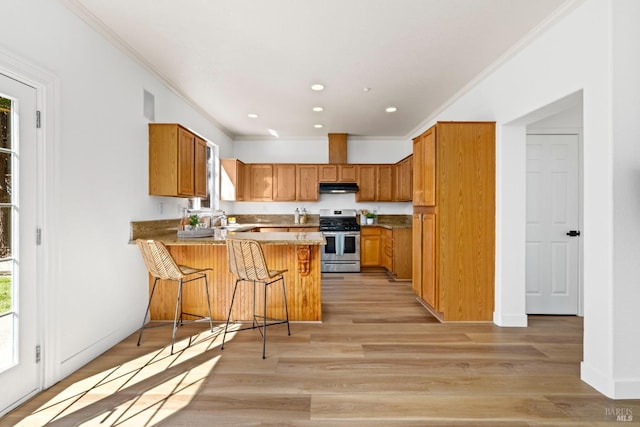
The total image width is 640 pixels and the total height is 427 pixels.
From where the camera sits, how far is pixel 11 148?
1.99m

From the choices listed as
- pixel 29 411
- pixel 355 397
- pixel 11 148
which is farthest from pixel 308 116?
pixel 29 411

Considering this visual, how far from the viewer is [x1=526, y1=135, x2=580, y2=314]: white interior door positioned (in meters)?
3.69

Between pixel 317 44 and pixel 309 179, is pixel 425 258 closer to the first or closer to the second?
pixel 317 44

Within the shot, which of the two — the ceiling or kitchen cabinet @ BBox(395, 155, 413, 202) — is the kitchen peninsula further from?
kitchen cabinet @ BBox(395, 155, 413, 202)

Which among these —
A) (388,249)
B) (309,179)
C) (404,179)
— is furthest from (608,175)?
(309,179)

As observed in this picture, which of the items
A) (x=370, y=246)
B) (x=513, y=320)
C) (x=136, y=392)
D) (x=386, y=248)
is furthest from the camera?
(x=370, y=246)

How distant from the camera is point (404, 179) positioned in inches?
239

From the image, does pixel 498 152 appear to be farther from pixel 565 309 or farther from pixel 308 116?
pixel 308 116

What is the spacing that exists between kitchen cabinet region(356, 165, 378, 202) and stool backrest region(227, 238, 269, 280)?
411 cm

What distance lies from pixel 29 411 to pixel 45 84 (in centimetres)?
204

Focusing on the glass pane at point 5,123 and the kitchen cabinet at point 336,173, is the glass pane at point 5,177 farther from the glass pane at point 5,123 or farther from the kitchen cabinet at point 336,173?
the kitchen cabinet at point 336,173

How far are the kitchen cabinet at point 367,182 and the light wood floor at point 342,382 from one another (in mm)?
3579
